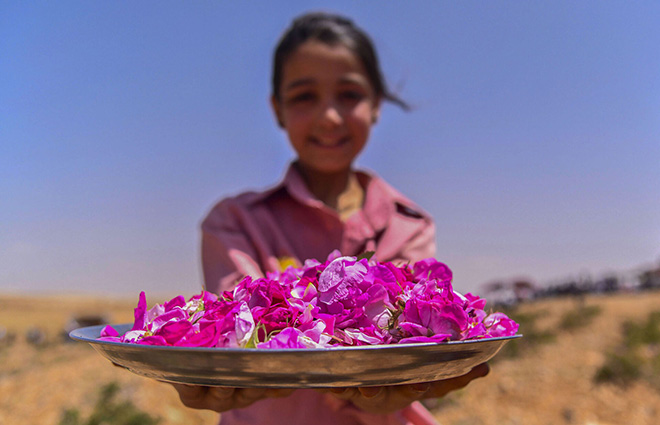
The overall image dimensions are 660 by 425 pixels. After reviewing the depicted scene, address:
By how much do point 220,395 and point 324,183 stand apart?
1238 millimetres

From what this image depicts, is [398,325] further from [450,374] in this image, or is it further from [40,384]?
[40,384]

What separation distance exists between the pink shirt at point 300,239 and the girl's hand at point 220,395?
47 cm

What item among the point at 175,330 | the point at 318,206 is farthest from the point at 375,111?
the point at 175,330

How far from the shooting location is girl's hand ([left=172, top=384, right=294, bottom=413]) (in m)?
1.40

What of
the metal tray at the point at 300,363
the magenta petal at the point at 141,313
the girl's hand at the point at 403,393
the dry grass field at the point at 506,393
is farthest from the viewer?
the dry grass field at the point at 506,393

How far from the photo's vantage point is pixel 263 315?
1.12 meters

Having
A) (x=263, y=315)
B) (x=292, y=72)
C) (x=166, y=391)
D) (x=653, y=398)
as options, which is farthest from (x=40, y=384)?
(x=653, y=398)

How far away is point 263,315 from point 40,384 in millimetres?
7752

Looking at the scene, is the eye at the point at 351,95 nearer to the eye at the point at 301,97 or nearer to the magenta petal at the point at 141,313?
the eye at the point at 301,97

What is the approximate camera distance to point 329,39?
7.47 feet

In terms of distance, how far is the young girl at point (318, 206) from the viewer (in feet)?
6.46

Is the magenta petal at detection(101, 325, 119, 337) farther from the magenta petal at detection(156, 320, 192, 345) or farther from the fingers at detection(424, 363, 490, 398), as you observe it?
the fingers at detection(424, 363, 490, 398)

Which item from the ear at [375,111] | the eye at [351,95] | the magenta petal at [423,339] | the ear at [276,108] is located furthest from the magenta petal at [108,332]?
the ear at [375,111]

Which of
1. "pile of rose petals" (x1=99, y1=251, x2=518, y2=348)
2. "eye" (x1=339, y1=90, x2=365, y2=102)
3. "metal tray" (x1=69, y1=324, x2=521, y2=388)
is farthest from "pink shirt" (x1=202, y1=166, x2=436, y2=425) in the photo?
"metal tray" (x1=69, y1=324, x2=521, y2=388)
